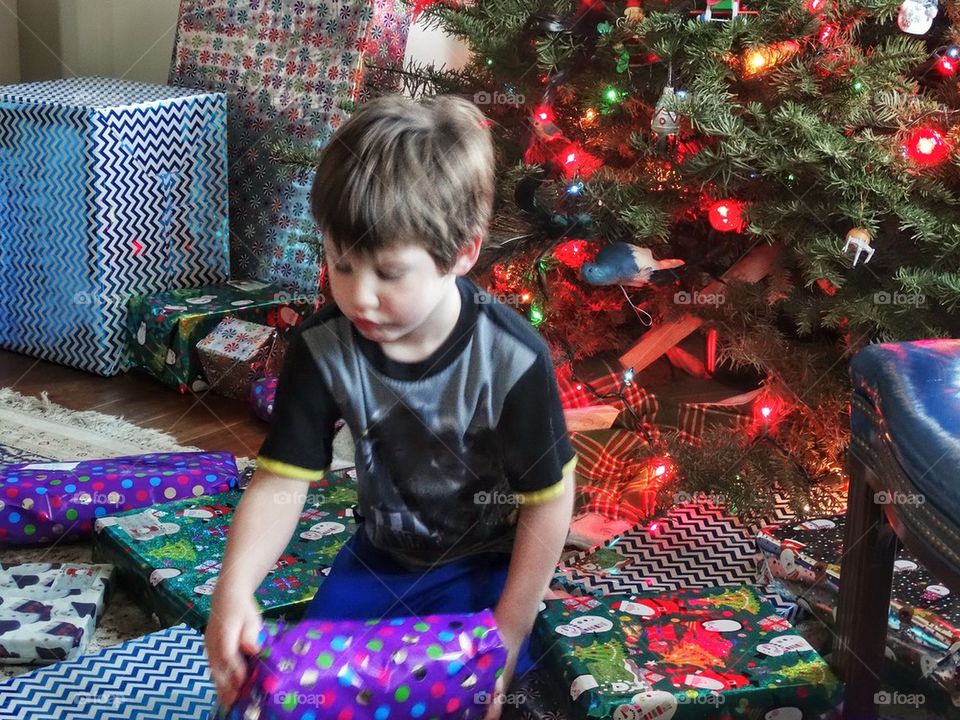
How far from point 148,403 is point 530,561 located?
50.6 inches

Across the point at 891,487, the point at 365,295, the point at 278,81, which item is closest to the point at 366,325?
the point at 365,295

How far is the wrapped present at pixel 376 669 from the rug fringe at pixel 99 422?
2.99 feet

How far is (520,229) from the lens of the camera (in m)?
1.62

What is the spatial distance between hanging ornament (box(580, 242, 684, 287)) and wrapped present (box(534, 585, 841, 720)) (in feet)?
1.58

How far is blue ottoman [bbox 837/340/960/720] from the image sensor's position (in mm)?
896

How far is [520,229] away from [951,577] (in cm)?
87

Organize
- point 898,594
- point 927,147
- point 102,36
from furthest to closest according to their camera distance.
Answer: point 102,36
point 927,147
point 898,594

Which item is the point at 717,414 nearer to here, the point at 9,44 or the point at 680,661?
the point at 680,661

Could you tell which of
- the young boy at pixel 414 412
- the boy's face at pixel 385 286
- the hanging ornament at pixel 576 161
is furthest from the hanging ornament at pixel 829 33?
the boy's face at pixel 385 286

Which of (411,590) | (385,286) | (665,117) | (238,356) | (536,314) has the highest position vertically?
(665,117)

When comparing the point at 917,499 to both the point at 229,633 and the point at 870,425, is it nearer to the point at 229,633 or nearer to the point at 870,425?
the point at 870,425

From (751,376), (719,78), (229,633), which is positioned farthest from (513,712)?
(751,376)

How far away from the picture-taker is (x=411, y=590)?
111 centimetres

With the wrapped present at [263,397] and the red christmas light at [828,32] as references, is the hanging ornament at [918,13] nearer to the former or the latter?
the red christmas light at [828,32]
